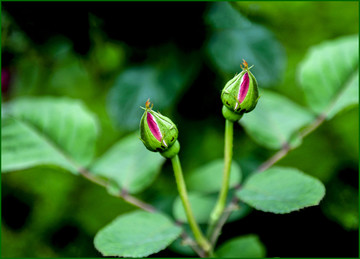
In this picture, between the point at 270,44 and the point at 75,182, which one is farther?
the point at 75,182

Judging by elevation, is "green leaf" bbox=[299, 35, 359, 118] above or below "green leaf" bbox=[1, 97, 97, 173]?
above

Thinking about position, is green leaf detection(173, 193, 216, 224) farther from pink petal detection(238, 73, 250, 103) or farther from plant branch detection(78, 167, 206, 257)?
pink petal detection(238, 73, 250, 103)

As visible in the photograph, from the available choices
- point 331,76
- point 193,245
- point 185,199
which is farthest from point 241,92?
point 331,76

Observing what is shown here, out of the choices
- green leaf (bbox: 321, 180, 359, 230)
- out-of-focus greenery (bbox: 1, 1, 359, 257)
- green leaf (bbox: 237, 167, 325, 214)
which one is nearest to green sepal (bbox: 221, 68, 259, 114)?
green leaf (bbox: 237, 167, 325, 214)

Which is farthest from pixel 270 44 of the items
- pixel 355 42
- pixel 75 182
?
pixel 75 182

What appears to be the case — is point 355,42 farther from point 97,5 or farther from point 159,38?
point 97,5

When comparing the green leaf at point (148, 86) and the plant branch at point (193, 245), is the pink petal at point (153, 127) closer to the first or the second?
the plant branch at point (193, 245)
